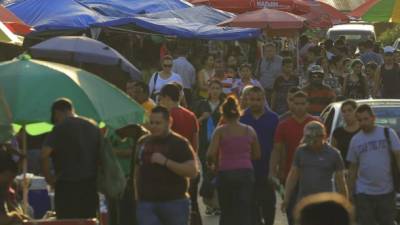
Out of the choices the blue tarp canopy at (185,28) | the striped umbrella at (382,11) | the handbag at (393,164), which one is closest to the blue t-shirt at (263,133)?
the handbag at (393,164)

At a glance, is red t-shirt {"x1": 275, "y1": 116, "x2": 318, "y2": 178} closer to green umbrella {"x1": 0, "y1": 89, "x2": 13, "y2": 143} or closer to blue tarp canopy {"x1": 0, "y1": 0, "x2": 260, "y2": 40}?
green umbrella {"x1": 0, "y1": 89, "x2": 13, "y2": 143}

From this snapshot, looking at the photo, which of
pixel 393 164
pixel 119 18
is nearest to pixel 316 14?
pixel 119 18

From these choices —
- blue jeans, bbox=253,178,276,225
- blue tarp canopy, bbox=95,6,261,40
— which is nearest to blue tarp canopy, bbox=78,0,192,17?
blue tarp canopy, bbox=95,6,261,40

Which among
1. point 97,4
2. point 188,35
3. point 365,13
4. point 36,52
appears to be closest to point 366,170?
point 36,52

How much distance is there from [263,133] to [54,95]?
330cm

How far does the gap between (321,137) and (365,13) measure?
52.9ft

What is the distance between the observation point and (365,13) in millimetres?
27703

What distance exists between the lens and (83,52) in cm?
1692

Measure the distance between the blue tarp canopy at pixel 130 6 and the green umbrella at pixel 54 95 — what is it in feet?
58.8

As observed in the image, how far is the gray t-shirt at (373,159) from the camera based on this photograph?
12453mm

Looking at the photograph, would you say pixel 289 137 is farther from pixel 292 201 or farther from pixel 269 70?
pixel 269 70

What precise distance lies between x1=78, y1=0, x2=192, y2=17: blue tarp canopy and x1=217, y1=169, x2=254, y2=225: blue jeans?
16775mm

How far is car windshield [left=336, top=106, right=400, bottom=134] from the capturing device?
49.0ft

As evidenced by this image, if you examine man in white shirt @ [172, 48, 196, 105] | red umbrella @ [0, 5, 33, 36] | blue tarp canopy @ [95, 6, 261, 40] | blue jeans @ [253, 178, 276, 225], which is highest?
red umbrella @ [0, 5, 33, 36]
